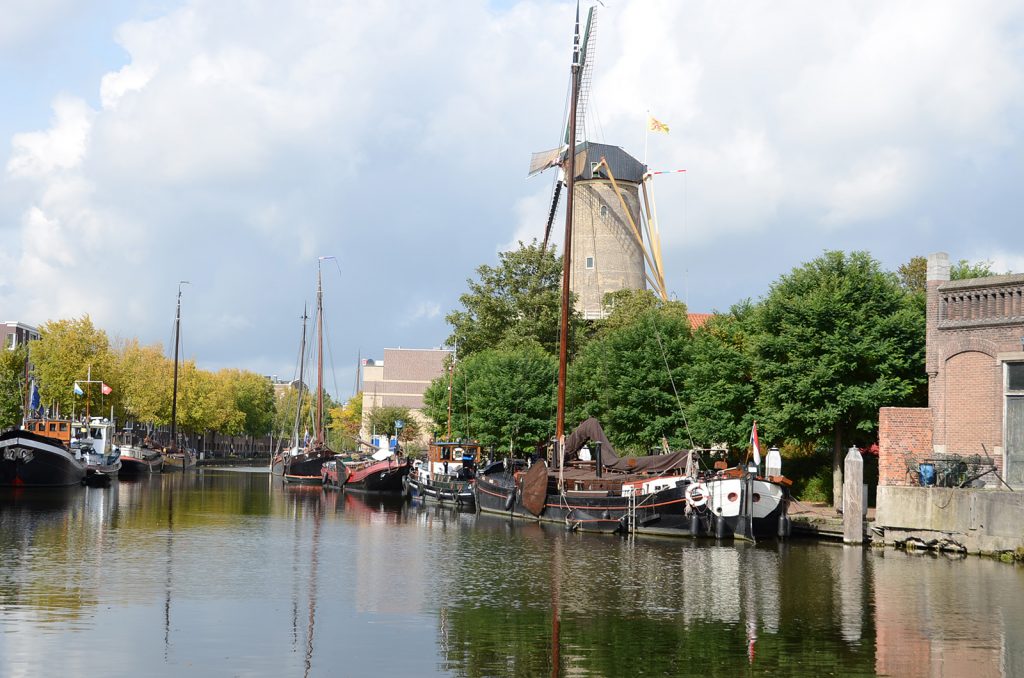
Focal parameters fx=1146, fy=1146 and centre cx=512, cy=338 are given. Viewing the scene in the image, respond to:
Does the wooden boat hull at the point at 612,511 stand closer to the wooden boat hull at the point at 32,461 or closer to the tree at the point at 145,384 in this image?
the wooden boat hull at the point at 32,461

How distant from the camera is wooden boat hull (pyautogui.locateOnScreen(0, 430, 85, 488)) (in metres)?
65.7

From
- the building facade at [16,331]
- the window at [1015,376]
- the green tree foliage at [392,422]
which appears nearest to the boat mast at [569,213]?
the window at [1015,376]

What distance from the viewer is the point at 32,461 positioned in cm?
6744

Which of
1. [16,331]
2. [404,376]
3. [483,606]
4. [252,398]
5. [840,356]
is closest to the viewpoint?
[483,606]

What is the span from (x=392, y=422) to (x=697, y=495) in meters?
98.0

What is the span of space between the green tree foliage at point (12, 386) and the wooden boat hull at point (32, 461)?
69.1ft

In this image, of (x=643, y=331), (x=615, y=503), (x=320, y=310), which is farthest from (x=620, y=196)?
(x=615, y=503)

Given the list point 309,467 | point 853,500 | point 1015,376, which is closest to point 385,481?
point 309,467

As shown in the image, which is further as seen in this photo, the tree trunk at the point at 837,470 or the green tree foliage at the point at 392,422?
the green tree foliage at the point at 392,422

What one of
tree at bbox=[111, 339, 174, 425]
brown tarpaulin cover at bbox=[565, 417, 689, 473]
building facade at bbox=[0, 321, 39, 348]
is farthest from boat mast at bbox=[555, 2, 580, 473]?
building facade at bbox=[0, 321, 39, 348]

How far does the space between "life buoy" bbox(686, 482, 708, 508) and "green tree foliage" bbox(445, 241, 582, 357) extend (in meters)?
45.6

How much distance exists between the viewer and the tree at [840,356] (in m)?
42.8

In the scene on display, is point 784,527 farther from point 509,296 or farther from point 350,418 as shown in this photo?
point 350,418

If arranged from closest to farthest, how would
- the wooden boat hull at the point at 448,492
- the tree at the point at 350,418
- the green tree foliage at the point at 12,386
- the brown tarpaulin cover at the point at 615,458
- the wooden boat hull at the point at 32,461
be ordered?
1. the brown tarpaulin cover at the point at 615,458
2. the wooden boat hull at the point at 448,492
3. the wooden boat hull at the point at 32,461
4. the green tree foliage at the point at 12,386
5. the tree at the point at 350,418
